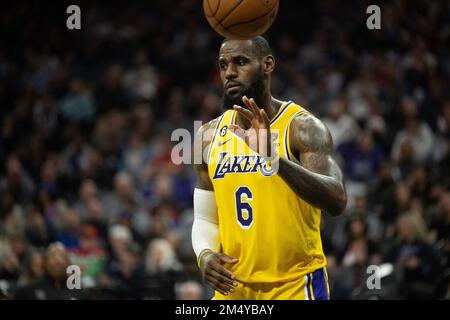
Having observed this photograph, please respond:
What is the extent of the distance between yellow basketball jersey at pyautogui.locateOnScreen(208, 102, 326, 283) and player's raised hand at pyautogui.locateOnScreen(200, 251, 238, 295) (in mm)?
119

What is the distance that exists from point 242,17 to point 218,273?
159cm

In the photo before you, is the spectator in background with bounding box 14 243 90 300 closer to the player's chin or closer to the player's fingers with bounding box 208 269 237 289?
the player's fingers with bounding box 208 269 237 289

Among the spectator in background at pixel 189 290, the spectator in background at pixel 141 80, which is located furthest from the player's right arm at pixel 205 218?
the spectator in background at pixel 141 80

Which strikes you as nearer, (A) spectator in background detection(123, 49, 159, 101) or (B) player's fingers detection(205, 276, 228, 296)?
(B) player's fingers detection(205, 276, 228, 296)

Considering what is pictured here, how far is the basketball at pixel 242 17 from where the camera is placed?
5039 mm

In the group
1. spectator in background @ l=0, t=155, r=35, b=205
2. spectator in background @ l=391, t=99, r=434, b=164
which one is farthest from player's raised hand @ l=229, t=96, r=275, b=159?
spectator in background @ l=0, t=155, r=35, b=205

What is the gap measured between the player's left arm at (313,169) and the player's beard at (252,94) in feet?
0.94

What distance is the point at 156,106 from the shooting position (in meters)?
12.9

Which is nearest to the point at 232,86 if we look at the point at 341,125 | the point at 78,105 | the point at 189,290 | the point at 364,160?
the point at 189,290

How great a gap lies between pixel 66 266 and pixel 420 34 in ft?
22.1

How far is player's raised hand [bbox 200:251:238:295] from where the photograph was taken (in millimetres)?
4652

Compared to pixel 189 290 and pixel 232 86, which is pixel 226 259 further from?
pixel 189 290

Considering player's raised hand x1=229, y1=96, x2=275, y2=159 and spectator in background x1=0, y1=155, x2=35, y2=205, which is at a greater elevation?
spectator in background x1=0, y1=155, x2=35, y2=205
